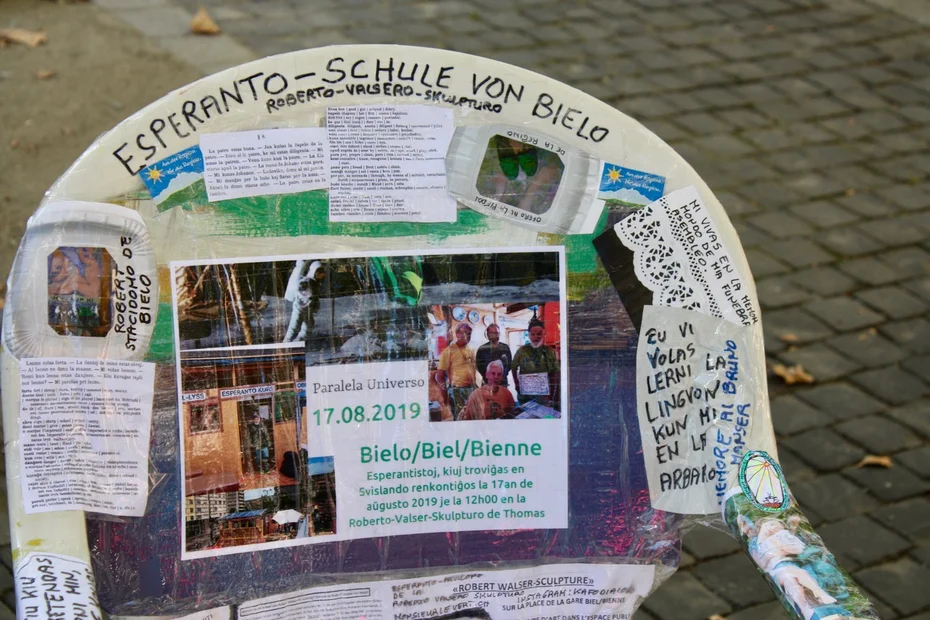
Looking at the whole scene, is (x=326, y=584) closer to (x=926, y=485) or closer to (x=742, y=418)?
(x=742, y=418)

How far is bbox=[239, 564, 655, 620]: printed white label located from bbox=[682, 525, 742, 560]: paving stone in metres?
1.21

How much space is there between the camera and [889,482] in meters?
3.03

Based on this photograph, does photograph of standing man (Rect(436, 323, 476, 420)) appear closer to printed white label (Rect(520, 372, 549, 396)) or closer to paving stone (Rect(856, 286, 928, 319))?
printed white label (Rect(520, 372, 549, 396))

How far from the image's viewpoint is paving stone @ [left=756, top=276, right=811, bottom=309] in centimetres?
366

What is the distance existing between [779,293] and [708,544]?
120 cm

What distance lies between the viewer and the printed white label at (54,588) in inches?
53.9

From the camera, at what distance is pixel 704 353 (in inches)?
62.3

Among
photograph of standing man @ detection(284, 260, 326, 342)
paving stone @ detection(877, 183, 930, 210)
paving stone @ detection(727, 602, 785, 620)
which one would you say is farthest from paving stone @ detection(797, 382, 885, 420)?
photograph of standing man @ detection(284, 260, 326, 342)

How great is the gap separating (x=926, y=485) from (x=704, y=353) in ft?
5.86

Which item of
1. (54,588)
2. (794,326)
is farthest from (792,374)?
(54,588)

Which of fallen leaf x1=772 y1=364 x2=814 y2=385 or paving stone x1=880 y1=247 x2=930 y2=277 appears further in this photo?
paving stone x1=880 y1=247 x2=930 y2=277

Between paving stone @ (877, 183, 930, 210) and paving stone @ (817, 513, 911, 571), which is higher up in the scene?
paving stone @ (877, 183, 930, 210)

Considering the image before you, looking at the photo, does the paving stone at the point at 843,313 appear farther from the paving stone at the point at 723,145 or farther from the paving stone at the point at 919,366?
the paving stone at the point at 723,145

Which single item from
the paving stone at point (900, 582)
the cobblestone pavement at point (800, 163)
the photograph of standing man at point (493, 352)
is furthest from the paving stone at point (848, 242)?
the photograph of standing man at point (493, 352)
